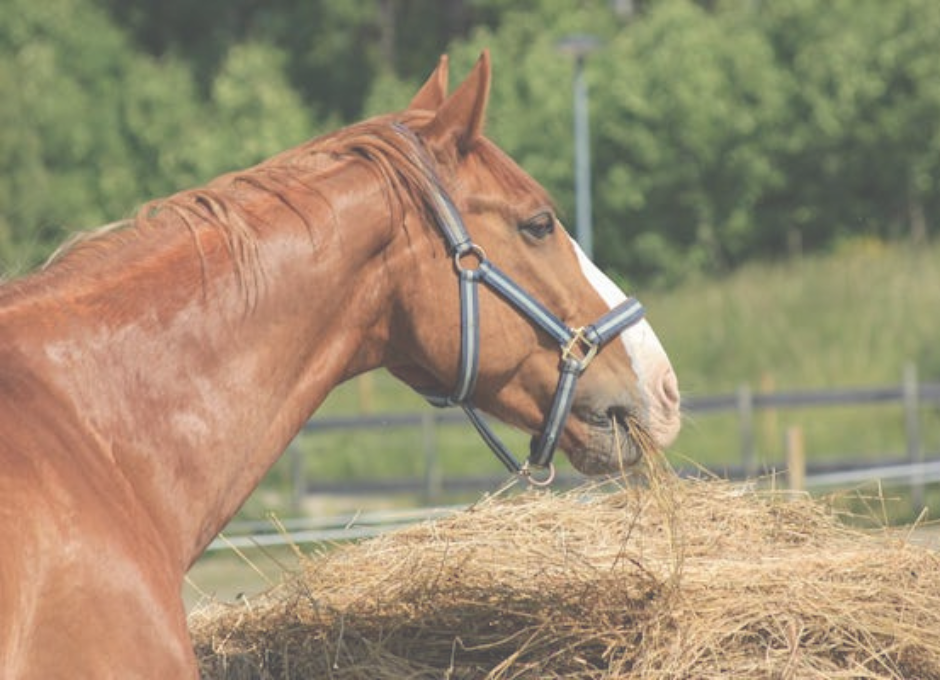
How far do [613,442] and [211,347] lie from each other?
103 centimetres

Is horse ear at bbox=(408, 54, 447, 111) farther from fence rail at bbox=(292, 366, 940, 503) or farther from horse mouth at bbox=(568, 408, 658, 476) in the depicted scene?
fence rail at bbox=(292, 366, 940, 503)

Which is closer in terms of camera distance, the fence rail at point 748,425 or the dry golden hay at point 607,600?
the dry golden hay at point 607,600

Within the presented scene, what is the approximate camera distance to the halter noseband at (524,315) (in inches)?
134

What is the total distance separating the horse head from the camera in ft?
11.2

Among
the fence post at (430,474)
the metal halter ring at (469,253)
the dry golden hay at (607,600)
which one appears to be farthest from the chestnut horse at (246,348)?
the fence post at (430,474)

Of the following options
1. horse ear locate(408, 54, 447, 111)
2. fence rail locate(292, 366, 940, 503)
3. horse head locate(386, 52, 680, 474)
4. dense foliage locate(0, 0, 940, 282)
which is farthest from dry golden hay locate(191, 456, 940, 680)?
dense foliage locate(0, 0, 940, 282)

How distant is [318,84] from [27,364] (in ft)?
105

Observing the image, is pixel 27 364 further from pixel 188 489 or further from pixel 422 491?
pixel 422 491

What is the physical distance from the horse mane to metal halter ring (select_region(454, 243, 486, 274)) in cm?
12

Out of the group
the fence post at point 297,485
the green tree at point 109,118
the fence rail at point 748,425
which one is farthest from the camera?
the green tree at point 109,118

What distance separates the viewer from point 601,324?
3.52 meters

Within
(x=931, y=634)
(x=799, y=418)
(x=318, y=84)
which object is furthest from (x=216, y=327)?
(x=318, y=84)

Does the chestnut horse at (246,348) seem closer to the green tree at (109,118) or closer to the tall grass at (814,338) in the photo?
the tall grass at (814,338)

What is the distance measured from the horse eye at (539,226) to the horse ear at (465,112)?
0.77 feet
